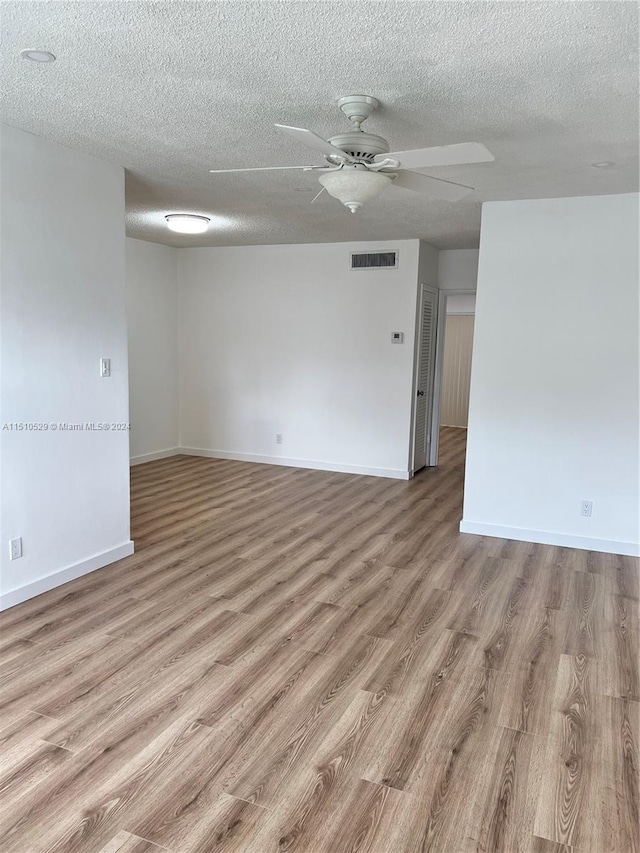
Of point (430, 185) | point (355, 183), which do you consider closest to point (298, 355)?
point (430, 185)

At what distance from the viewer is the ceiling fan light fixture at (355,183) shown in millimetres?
2559

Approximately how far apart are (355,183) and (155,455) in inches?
216

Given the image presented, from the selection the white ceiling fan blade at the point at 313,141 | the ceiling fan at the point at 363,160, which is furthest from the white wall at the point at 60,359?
the white ceiling fan blade at the point at 313,141

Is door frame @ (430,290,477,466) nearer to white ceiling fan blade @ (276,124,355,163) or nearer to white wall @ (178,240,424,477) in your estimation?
white wall @ (178,240,424,477)

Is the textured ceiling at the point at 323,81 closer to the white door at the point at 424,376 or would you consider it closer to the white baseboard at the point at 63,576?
the white baseboard at the point at 63,576

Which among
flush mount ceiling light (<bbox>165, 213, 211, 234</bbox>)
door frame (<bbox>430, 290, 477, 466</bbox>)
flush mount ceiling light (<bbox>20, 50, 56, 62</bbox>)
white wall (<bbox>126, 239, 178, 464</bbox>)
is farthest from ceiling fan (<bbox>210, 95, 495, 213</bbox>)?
white wall (<bbox>126, 239, 178, 464</bbox>)

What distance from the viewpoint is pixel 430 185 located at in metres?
2.90

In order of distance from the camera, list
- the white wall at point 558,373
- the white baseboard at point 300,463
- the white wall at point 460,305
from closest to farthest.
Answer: the white wall at point 558,373
the white baseboard at point 300,463
the white wall at point 460,305

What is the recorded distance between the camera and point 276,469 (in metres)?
7.02

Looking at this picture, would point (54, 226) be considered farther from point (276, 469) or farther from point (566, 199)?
point (276, 469)

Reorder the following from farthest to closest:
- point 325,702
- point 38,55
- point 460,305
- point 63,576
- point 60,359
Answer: point 460,305
point 63,576
point 60,359
point 325,702
point 38,55

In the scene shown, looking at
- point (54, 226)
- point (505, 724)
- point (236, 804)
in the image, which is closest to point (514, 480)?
point (505, 724)

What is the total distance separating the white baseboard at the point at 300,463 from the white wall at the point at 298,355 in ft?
0.06

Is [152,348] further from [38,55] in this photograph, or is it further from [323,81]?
[323,81]
